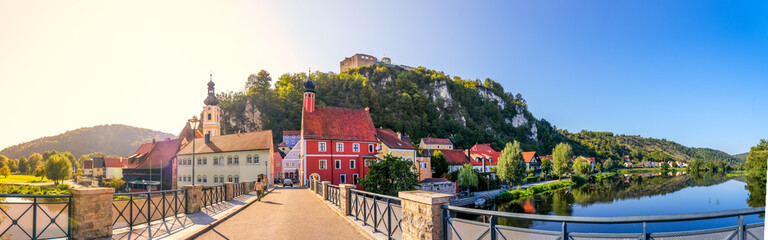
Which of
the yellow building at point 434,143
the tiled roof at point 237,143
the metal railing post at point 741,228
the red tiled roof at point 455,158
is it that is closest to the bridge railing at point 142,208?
the metal railing post at point 741,228

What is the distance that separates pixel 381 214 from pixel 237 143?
41423 millimetres

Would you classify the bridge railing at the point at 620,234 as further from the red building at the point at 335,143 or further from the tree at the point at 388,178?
the red building at the point at 335,143

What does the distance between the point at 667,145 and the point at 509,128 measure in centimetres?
8799

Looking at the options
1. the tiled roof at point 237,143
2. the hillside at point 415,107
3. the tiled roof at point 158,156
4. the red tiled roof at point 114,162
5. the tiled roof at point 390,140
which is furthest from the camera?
the hillside at point 415,107

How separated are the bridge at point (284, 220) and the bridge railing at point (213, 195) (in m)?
1.47

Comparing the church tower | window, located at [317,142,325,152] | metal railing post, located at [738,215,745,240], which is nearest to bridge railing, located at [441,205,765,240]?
metal railing post, located at [738,215,745,240]

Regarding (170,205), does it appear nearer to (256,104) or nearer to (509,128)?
(256,104)

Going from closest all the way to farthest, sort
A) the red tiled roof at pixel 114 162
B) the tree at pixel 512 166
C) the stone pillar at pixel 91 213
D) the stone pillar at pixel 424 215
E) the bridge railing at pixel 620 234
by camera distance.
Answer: the bridge railing at pixel 620 234 → the stone pillar at pixel 424 215 → the stone pillar at pixel 91 213 → the tree at pixel 512 166 → the red tiled roof at pixel 114 162

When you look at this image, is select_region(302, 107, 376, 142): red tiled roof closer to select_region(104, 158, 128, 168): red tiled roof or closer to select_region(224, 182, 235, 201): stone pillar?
select_region(224, 182, 235, 201): stone pillar

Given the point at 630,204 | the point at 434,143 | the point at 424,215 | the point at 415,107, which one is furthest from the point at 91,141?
the point at 630,204

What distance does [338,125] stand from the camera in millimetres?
42031

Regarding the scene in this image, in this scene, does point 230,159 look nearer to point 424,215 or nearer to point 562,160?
point 424,215

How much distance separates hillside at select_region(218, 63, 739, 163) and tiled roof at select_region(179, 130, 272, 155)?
24.9m

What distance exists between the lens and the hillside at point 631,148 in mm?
125688
